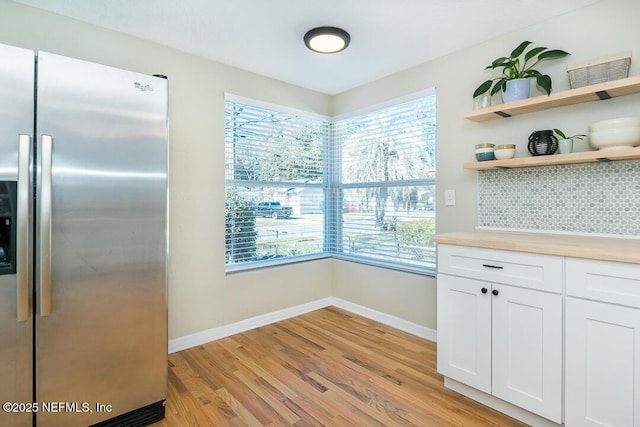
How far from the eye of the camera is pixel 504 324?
1.78 m

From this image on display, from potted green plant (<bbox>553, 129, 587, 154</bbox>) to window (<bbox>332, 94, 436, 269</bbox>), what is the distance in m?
0.93

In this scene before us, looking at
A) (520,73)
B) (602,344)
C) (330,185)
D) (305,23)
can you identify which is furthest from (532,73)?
(330,185)

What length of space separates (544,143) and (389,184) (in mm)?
1370

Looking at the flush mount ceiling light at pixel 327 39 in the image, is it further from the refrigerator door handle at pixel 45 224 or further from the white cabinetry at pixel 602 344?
the white cabinetry at pixel 602 344

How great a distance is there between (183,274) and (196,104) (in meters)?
1.37

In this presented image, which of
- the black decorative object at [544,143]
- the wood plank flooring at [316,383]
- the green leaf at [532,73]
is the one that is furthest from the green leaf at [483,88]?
the wood plank flooring at [316,383]

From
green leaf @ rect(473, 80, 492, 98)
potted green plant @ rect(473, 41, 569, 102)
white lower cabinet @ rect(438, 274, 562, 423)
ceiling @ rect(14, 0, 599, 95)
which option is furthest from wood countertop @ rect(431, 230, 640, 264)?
ceiling @ rect(14, 0, 599, 95)

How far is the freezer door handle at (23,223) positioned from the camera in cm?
143

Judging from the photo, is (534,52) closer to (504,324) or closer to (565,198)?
(565,198)

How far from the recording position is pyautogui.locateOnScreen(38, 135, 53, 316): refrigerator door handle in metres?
1.47

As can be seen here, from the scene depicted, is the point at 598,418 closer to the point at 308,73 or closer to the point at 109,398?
the point at 109,398

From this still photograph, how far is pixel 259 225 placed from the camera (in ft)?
10.3

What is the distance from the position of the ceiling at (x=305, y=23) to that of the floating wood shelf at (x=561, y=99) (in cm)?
57

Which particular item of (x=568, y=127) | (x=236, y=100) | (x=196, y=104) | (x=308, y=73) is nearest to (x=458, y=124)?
(x=568, y=127)
